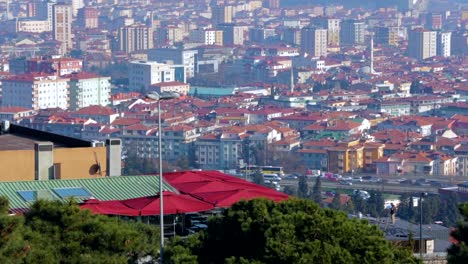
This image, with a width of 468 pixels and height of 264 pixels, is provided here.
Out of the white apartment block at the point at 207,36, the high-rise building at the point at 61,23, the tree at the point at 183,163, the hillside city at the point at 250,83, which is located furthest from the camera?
the white apartment block at the point at 207,36

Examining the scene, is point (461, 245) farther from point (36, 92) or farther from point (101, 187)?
point (36, 92)

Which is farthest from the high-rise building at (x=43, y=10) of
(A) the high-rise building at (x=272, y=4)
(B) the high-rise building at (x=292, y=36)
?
(A) the high-rise building at (x=272, y=4)

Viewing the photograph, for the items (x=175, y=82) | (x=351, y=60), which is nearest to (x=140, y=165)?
(x=175, y=82)

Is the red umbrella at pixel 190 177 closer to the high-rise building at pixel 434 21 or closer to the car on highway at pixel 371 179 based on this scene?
the car on highway at pixel 371 179

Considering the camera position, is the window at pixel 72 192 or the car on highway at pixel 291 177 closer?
the window at pixel 72 192

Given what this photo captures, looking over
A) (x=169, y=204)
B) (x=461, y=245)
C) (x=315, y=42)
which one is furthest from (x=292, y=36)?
(x=461, y=245)

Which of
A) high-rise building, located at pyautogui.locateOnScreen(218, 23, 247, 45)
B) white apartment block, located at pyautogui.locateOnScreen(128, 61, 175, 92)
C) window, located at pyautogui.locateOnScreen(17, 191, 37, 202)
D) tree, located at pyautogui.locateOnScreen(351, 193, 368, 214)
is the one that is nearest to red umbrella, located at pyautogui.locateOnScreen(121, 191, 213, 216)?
window, located at pyautogui.locateOnScreen(17, 191, 37, 202)

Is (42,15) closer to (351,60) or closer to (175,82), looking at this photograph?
(351,60)

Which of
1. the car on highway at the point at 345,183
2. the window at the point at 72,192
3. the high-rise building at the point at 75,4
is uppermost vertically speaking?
the window at the point at 72,192
